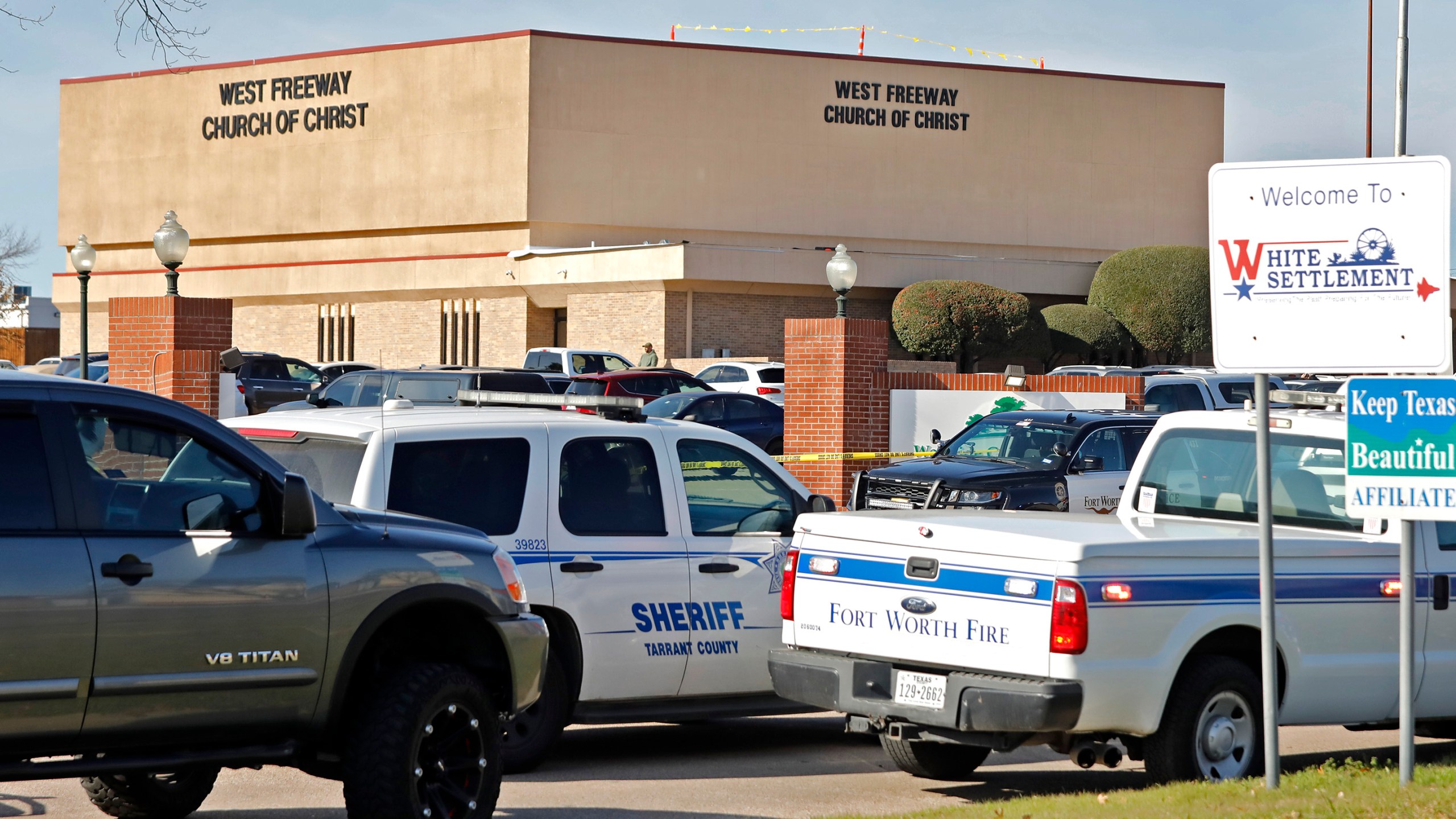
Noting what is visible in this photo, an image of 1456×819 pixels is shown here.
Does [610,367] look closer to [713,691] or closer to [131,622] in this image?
[713,691]

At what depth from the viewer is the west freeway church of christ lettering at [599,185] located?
4722 cm

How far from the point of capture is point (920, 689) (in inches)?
289

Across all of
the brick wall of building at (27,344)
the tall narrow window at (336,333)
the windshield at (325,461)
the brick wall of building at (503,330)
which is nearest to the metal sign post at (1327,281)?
the windshield at (325,461)

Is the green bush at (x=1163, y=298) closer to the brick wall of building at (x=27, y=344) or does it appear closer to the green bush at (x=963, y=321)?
the green bush at (x=963, y=321)

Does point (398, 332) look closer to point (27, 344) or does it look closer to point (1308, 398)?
point (27, 344)

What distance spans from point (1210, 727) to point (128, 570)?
4.71 meters

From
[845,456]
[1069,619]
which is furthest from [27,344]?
[1069,619]

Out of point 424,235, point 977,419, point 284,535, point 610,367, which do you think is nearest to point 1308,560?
point 284,535

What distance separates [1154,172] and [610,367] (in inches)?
1002

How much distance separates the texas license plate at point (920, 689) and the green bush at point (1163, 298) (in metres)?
40.3

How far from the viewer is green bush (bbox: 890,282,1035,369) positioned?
43.6 metres

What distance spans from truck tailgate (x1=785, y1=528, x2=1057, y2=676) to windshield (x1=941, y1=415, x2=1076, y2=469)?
8771 millimetres

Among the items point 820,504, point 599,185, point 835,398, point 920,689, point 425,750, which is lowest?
point 425,750

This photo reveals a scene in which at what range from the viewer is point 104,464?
19.1 feet
